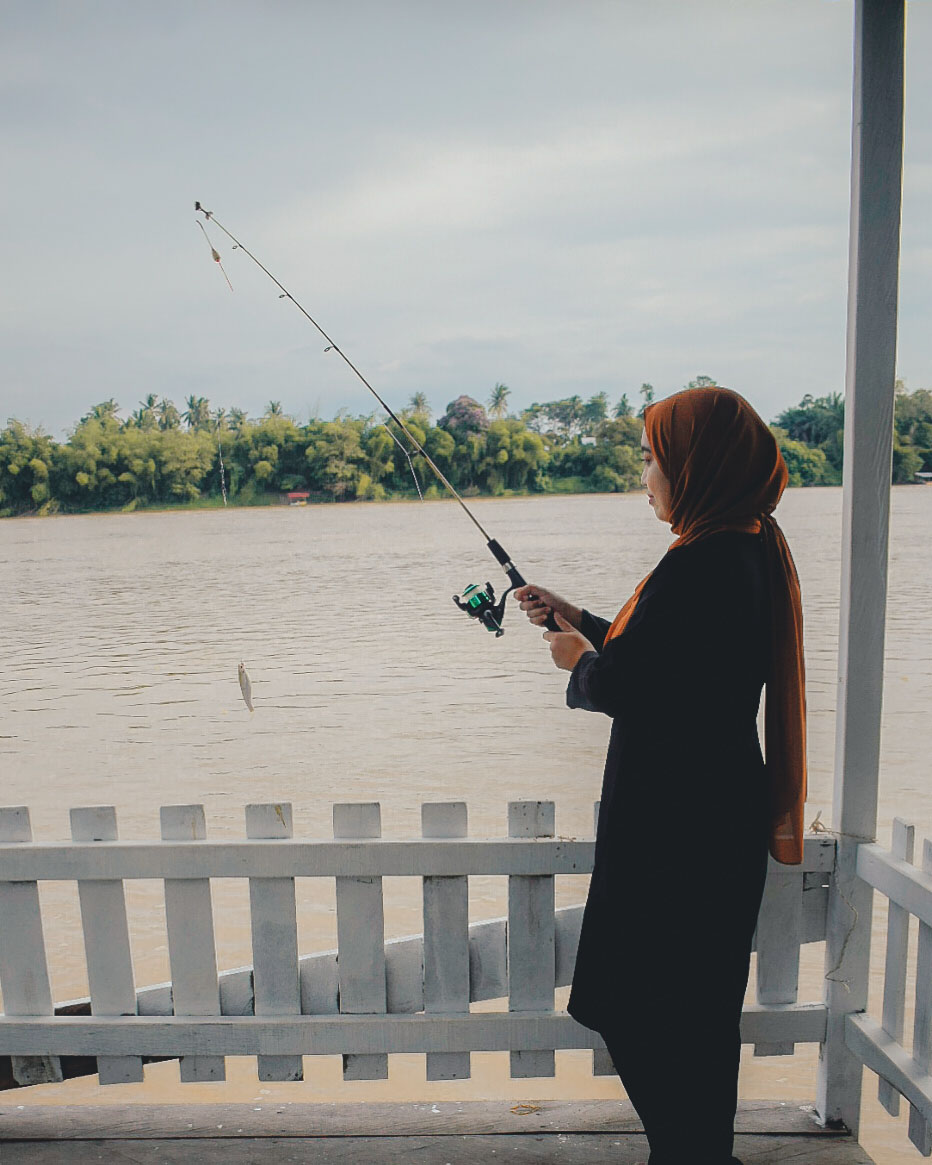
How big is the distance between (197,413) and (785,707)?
2688mm

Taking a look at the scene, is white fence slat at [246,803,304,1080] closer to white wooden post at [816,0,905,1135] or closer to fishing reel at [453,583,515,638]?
fishing reel at [453,583,515,638]

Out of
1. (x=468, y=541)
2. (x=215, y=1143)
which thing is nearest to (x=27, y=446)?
(x=215, y=1143)

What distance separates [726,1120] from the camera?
1370mm

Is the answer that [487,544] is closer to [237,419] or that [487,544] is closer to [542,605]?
[542,605]

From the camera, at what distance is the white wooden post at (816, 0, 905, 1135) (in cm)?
161

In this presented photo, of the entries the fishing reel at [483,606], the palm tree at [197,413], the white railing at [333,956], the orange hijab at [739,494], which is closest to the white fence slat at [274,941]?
the white railing at [333,956]

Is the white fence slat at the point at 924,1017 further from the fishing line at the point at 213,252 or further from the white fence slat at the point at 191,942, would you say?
the fishing line at the point at 213,252

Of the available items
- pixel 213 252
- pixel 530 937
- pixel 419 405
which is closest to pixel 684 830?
pixel 530 937

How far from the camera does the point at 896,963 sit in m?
1.69

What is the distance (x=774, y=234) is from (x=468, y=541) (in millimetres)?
8051

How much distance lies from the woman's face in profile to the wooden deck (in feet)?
3.67

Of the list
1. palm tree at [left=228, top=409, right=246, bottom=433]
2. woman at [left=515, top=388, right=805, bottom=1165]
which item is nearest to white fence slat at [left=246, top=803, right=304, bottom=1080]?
woman at [left=515, top=388, right=805, bottom=1165]

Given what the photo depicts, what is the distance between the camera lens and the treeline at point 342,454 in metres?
2.95

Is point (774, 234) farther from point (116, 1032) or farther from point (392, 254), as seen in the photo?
point (116, 1032)
